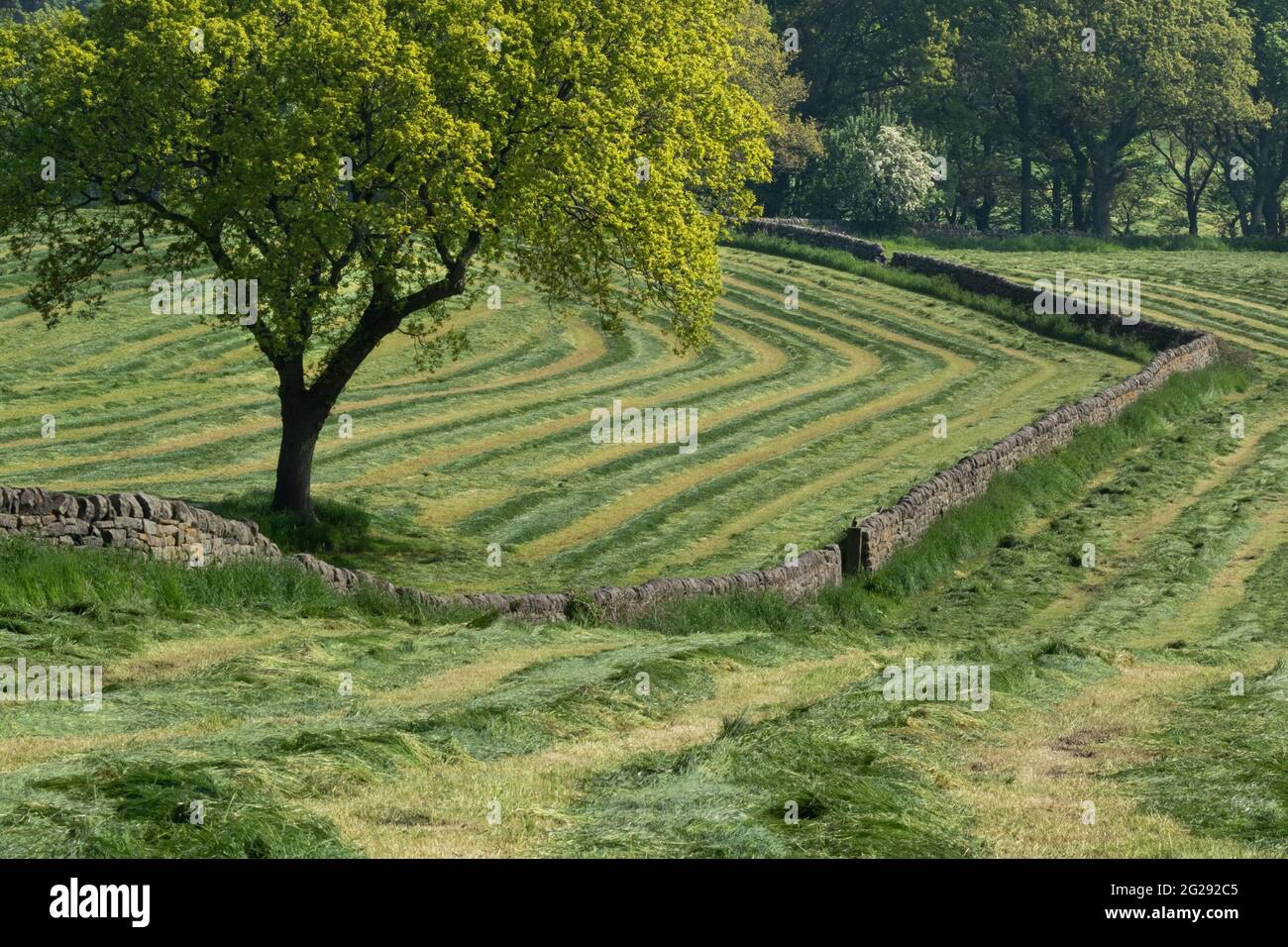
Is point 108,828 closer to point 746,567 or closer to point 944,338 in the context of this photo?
point 746,567

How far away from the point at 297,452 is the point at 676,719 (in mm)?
14455

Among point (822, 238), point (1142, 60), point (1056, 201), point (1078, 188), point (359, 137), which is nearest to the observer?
point (359, 137)

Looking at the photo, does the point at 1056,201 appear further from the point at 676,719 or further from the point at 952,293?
the point at 676,719

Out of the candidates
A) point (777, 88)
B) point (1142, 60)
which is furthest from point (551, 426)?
point (1142, 60)

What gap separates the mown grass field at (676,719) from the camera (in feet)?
37.8

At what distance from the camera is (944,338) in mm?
58438

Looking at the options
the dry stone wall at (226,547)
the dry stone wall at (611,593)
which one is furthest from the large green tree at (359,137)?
the dry stone wall at (611,593)

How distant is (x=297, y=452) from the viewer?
29.4 metres

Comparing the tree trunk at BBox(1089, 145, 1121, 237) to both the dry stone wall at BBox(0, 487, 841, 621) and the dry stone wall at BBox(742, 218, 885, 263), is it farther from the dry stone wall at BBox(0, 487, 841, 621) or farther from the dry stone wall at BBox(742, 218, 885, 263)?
the dry stone wall at BBox(0, 487, 841, 621)

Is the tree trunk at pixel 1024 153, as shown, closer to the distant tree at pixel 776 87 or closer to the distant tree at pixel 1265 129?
the distant tree at pixel 1265 129

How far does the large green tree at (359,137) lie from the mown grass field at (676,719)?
6.69 metres

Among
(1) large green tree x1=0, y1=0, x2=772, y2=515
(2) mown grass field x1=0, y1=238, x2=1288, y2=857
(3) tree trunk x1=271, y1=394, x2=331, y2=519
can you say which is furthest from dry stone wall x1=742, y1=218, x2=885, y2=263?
(3) tree trunk x1=271, y1=394, x2=331, y2=519

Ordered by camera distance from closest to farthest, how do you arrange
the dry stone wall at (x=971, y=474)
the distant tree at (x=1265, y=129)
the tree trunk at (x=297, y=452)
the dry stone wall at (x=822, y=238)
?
the dry stone wall at (x=971, y=474)
the tree trunk at (x=297, y=452)
the dry stone wall at (x=822, y=238)
the distant tree at (x=1265, y=129)
